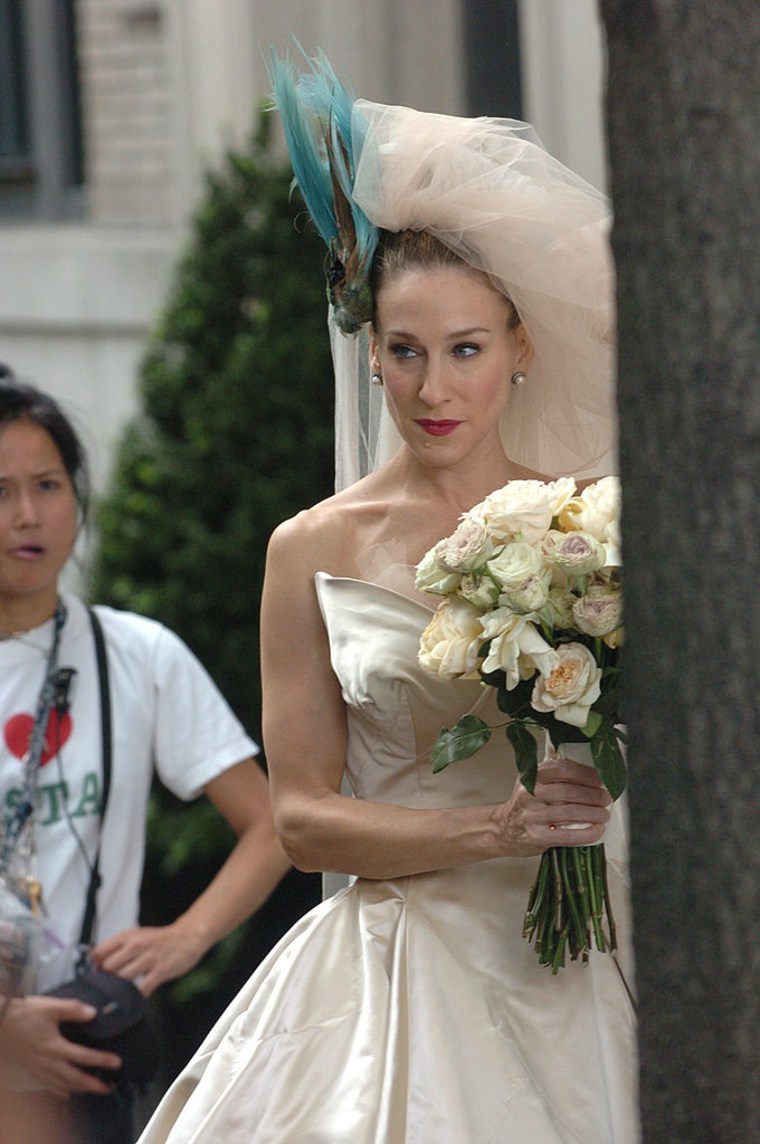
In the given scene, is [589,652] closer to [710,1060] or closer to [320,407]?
[710,1060]

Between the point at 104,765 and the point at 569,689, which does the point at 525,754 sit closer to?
the point at 569,689

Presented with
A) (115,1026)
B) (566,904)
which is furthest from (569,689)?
(115,1026)

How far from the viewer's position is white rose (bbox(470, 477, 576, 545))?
2711 mm

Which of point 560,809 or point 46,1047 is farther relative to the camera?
point 46,1047

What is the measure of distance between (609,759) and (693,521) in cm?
81

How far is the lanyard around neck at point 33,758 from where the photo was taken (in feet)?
12.1

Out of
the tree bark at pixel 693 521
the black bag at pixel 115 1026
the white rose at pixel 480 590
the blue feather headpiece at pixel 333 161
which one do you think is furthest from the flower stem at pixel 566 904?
the black bag at pixel 115 1026

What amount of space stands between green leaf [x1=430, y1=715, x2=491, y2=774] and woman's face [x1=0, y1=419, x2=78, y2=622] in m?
1.41

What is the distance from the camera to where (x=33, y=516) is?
12.8ft

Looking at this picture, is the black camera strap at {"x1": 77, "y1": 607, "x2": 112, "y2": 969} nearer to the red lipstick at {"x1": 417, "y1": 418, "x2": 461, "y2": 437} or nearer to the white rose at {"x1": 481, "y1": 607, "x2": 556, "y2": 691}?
the red lipstick at {"x1": 417, "y1": 418, "x2": 461, "y2": 437}

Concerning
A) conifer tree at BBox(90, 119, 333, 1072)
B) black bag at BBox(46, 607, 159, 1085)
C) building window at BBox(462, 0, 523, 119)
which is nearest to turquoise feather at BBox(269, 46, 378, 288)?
black bag at BBox(46, 607, 159, 1085)

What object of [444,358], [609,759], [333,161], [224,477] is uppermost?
[333,161]

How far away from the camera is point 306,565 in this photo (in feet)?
10.1

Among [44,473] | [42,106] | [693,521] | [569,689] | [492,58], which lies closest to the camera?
[693,521]
